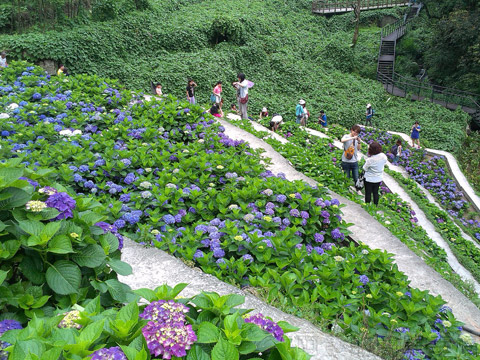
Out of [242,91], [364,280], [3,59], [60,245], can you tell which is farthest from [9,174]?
[3,59]

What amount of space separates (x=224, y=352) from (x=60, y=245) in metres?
1.07

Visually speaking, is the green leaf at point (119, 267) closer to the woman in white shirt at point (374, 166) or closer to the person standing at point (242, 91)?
the woman in white shirt at point (374, 166)

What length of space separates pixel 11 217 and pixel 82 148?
4.00 metres

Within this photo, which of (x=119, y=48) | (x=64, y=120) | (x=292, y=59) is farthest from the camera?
(x=292, y=59)

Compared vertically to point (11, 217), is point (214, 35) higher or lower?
lower

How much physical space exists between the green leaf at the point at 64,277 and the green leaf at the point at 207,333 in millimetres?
766

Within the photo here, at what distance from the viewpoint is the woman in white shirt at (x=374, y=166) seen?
700cm

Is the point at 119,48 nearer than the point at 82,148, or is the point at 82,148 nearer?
the point at 82,148

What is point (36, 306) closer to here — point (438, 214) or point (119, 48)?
point (438, 214)

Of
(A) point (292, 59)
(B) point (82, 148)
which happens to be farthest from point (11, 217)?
(A) point (292, 59)

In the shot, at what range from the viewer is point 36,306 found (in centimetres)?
191

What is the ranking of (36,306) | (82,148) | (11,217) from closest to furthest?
(36,306) → (11,217) → (82,148)

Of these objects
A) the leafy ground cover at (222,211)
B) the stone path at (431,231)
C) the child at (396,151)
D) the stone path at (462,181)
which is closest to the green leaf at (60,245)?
the leafy ground cover at (222,211)

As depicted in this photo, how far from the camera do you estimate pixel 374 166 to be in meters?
7.07
